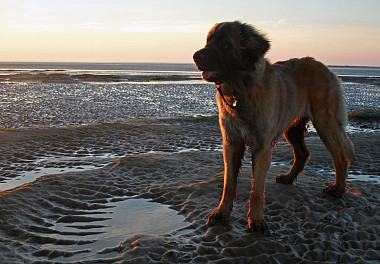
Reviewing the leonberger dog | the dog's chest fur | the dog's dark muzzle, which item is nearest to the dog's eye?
the leonberger dog

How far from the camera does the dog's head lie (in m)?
3.71

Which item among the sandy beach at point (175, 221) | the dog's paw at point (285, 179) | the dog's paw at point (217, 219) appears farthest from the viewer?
the dog's paw at point (285, 179)

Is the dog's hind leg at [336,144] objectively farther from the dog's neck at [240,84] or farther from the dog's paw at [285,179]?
the dog's neck at [240,84]

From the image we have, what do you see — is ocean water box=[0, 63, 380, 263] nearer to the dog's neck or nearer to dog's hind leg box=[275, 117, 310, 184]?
dog's hind leg box=[275, 117, 310, 184]

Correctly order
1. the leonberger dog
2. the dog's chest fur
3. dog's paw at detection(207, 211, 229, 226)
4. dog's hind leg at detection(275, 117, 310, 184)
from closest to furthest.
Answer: the leonberger dog, the dog's chest fur, dog's paw at detection(207, 211, 229, 226), dog's hind leg at detection(275, 117, 310, 184)

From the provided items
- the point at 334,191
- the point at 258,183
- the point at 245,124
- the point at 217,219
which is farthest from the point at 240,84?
the point at 334,191

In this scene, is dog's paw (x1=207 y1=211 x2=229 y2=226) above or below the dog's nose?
below

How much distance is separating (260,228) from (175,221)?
1070 millimetres

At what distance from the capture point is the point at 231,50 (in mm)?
3773

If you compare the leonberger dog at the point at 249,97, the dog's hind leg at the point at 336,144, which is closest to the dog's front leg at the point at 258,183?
the leonberger dog at the point at 249,97

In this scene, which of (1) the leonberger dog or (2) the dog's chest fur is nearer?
(1) the leonberger dog

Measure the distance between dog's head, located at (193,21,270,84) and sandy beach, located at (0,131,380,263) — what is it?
6.03 feet

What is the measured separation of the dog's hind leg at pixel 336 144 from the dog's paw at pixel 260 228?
1707mm

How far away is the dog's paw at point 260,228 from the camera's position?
386cm
